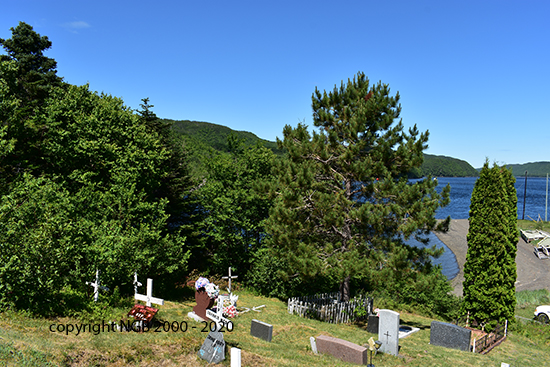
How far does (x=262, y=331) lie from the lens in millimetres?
12195

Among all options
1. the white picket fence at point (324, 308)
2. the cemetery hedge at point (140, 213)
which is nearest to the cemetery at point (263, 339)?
the white picket fence at point (324, 308)

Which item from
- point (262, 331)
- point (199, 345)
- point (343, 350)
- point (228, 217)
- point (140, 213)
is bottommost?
point (262, 331)

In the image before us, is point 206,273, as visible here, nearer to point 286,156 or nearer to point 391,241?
point 286,156

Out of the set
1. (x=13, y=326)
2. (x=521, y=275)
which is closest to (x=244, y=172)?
(x=13, y=326)

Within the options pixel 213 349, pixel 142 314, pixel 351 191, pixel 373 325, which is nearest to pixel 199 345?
pixel 213 349

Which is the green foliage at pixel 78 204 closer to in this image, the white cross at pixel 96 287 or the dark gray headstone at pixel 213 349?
the white cross at pixel 96 287

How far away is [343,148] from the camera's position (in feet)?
58.2

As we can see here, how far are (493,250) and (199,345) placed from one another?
14.0 m

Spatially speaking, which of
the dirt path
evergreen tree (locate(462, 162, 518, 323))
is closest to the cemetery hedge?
evergreen tree (locate(462, 162, 518, 323))

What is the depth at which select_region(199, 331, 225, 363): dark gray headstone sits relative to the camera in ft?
27.4

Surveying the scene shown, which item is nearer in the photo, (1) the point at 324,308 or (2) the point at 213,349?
(2) the point at 213,349

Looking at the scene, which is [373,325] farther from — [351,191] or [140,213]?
[140,213]

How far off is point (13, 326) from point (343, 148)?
1430 centimetres

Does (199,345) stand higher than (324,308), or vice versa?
(199,345)
